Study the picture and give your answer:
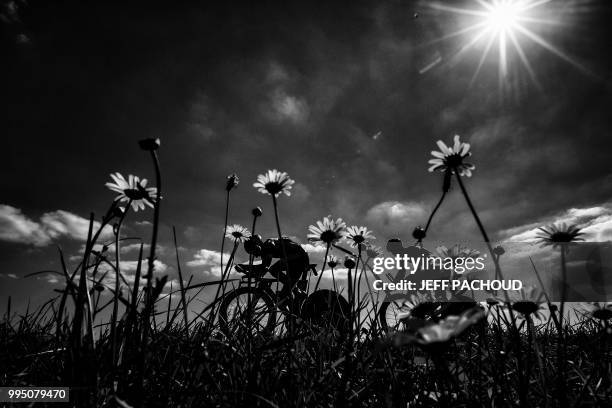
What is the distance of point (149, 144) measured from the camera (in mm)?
1264

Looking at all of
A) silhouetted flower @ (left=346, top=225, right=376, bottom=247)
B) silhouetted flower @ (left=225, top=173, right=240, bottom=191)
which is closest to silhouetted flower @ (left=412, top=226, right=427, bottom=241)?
silhouetted flower @ (left=346, top=225, right=376, bottom=247)

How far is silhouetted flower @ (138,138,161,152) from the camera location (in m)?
1.26

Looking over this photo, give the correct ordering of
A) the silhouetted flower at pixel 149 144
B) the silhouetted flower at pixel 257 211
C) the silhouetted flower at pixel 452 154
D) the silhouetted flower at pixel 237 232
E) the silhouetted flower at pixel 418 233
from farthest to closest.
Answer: the silhouetted flower at pixel 237 232
the silhouetted flower at pixel 257 211
the silhouetted flower at pixel 418 233
the silhouetted flower at pixel 452 154
the silhouetted flower at pixel 149 144

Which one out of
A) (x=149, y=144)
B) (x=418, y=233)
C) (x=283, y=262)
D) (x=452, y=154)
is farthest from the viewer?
(x=283, y=262)

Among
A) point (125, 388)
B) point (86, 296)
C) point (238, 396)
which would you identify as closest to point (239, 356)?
point (238, 396)

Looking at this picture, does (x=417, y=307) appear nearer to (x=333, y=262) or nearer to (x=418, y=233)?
(x=418, y=233)

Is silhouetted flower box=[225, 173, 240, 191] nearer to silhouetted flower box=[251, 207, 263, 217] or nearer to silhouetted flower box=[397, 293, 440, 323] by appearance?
silhouetted flower box=[251, 207, 263, 217]

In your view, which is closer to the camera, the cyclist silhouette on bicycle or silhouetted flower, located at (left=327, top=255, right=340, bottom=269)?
silhouetted flower, located at (left=327, top=255, right=340, bottom=269)

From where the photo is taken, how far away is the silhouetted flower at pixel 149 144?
1262mm

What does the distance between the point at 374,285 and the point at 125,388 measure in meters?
1.46

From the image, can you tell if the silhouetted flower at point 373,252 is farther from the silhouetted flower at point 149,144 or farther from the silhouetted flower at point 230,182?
the silhouetted flower at point 149,144

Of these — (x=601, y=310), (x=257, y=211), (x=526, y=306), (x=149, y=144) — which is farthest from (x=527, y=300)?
(x=257, y=211)

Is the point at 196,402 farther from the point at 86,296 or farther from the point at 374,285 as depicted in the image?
the point at 374,285

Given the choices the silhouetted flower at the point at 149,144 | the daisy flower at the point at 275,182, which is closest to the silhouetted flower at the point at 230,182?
the daisy flower at the point at 275,182
